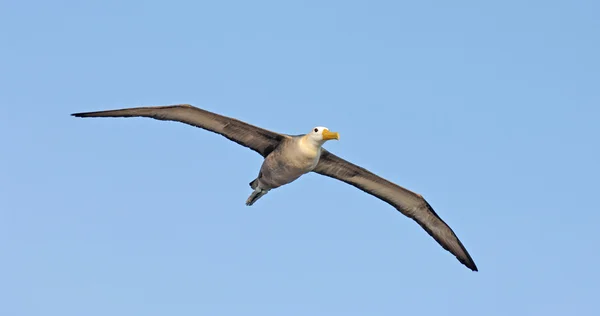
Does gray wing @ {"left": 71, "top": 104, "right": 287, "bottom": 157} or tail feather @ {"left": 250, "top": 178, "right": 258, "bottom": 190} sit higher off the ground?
gray wing @ {"left": 71, "top": 104, "right": 287, "bottom": 157}

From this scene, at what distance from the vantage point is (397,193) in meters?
27.8

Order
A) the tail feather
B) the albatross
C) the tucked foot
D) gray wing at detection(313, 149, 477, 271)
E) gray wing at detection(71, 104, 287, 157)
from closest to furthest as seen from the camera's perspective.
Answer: gray wing at detection(71, 104, 287, 157) → the albatross → the tail feather → the tucked foot → gray wing at detection(313, 149, 477, 271)

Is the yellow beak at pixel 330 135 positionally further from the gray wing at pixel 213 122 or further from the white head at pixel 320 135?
the gray wing at pixel 213 122

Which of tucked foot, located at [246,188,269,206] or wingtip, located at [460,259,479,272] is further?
wingtip, located at [460,259,479,272]

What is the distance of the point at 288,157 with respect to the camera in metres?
24.6

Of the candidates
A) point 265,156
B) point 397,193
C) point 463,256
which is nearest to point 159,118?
point 265,156

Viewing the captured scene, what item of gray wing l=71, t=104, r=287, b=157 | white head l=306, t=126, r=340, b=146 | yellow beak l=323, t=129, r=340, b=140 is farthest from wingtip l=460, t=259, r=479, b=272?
gray wing l=71, t=104, r=287, b=157

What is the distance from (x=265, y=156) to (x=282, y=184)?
88 centimetres

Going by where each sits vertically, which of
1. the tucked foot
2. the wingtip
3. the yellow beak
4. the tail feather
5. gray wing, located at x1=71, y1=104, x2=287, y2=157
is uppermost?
gray wing, located at x1=71, y1=104, x2=287, y2=157

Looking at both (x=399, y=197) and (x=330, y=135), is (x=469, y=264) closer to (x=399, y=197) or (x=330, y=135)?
(x=399, y=197)

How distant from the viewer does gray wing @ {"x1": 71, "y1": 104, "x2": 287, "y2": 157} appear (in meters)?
24.1

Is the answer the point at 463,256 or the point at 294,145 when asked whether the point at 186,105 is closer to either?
the point at 294,145

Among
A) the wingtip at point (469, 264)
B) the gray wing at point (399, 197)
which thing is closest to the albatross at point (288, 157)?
the gray wing at point (399, 197)

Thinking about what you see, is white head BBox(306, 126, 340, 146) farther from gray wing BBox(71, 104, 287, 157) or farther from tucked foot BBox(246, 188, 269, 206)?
tucked foot BBox(246, 188, 269, 206)
